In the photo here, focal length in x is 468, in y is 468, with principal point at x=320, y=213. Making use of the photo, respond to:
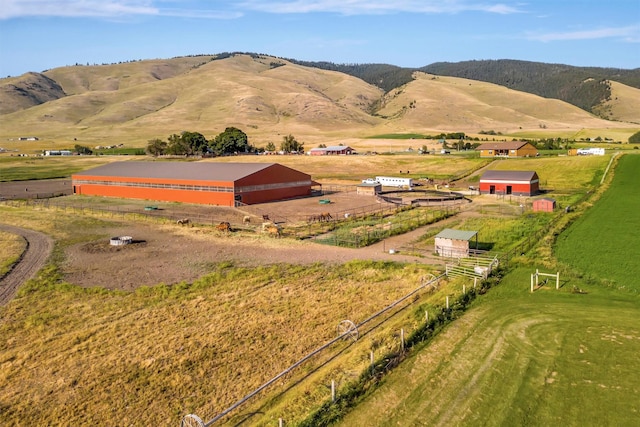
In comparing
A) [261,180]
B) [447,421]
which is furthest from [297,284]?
[261,180]

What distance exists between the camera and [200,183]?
7006cm

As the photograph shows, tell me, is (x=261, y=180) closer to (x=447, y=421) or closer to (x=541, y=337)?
(x=541, y=337)

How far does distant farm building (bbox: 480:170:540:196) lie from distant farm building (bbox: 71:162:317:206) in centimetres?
2954

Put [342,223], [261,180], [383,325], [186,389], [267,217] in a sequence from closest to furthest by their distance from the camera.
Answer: [186,389] → [383,325] → [342,223] → [267,217] → [261,180]

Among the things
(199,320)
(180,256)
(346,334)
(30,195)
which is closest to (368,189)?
(180,256)

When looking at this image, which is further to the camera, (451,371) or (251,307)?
(251,307)

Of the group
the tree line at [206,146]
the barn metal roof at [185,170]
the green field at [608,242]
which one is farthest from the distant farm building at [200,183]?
the tree line at [206,146]

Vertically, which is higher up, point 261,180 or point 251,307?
point 261,180

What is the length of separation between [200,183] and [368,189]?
90.7ft

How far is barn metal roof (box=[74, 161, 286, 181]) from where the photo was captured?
231 feet

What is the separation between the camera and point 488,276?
31453 millimetres

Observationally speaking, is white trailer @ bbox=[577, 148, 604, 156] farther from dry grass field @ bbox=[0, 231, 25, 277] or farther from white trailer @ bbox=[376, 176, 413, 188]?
dry grass field @ bbox=[0, 231, 25, 277]

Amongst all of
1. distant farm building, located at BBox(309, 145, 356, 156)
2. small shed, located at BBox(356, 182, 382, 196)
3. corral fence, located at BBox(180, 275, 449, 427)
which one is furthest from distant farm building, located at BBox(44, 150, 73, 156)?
corral fence, located at BBox(180, 275, 449, 427)

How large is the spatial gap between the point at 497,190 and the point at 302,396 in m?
65.7
